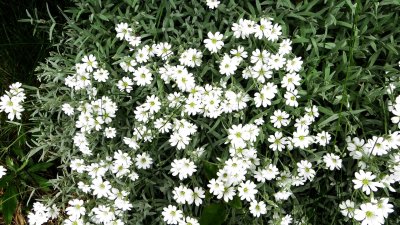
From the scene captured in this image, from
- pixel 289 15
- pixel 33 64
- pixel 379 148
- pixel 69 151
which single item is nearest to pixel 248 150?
pixel 379 148

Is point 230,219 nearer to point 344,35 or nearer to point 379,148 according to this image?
point 379,148

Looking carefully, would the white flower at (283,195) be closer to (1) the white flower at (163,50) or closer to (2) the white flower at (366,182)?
(2) the white flower at (366,182)

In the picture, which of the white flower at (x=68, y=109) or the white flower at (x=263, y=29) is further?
the white flower at (x=68, y=109)

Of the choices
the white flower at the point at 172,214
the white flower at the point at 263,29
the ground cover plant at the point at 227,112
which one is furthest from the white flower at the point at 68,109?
the white flower at the point at 263,29

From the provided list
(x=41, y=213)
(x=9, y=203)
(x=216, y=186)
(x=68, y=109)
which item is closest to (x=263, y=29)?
(x=216, y=186)

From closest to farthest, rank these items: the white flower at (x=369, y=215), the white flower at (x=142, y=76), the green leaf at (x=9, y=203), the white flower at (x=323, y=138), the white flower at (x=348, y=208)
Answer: the white flower at (x=369, y=215) → the white flower at (x=348, y=208) → the white flower at (x=323, y=138) → the white flower at (x=142, y=76) → the green leaf at (x=9, y=203)

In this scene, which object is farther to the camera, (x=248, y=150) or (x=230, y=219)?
(x=230, y=219)

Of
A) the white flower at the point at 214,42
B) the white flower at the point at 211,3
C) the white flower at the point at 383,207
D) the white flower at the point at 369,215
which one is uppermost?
the white flower at the point at 211,3

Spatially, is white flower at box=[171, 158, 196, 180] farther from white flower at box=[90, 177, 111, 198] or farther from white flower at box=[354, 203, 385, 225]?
white flower at box=[354, 203, 385, 225]
